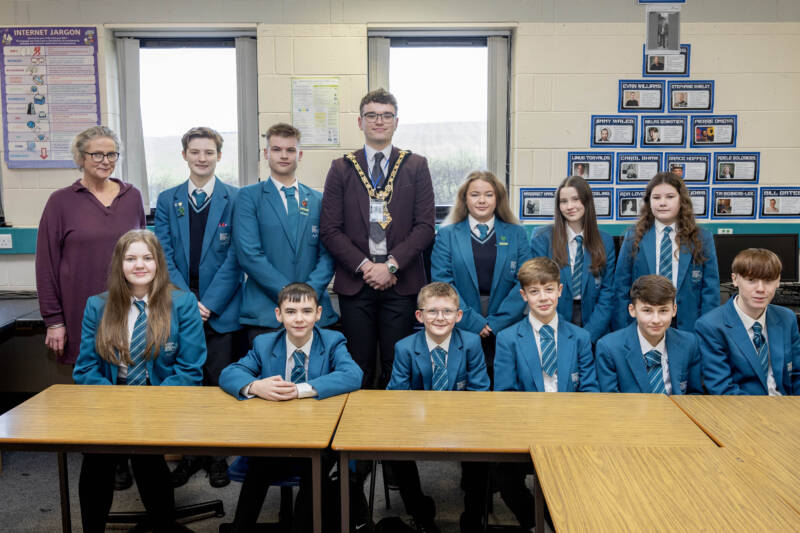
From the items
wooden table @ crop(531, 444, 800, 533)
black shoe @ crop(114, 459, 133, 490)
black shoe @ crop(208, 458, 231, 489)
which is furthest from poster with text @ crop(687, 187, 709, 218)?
black shoe @ crop(114, 459, 133, 490)

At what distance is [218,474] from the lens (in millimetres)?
2764

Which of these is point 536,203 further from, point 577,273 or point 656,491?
point 656,491

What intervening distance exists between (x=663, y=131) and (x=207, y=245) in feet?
9.19

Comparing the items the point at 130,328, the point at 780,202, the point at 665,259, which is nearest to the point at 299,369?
the point at 130,328

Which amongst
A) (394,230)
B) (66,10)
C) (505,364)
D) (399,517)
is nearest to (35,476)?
(399,517)

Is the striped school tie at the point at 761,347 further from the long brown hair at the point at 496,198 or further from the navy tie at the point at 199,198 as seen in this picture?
the navy tie at the point at 199,198

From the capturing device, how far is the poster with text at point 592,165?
369 cm

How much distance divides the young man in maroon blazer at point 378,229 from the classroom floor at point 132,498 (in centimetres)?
57

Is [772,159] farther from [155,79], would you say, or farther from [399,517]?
[155,79]

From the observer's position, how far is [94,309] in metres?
2.22

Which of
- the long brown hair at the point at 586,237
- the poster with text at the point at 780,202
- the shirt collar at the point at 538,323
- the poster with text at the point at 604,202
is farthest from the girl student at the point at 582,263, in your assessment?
the poster with text at the point at 780,202

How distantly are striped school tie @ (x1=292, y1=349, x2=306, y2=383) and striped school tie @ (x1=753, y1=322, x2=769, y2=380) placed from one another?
1.74 m

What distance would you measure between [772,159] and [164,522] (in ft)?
12.8

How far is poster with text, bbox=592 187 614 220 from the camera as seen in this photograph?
3.74 metres
